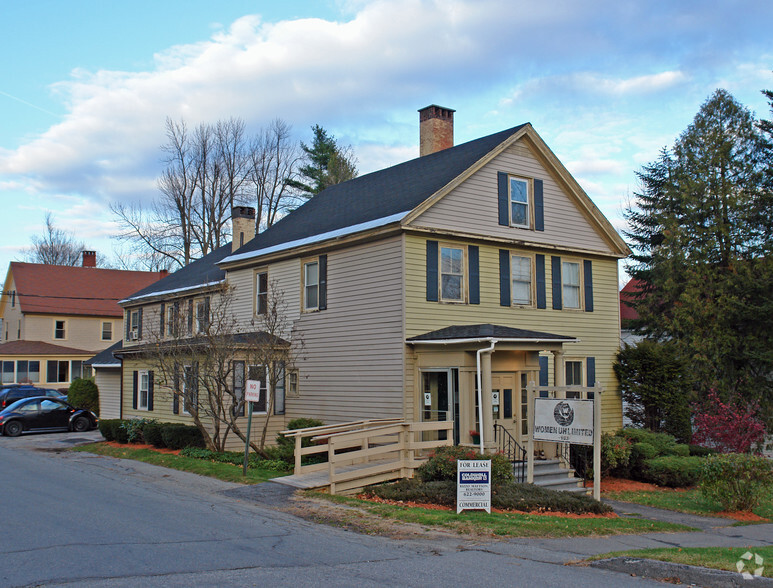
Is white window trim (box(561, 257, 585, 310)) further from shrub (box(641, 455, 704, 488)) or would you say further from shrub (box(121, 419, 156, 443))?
shrub (box(121, 419, 156, 443))

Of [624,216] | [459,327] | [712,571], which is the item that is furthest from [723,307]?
[712,571]

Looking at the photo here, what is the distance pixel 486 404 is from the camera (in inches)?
678

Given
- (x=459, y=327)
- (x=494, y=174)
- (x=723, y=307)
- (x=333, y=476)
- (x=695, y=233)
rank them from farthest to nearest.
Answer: (x=695, y=233) < (x=723, y=307) < (x=494, y=174) < (x=459, y=327) < (x=333, y=476)

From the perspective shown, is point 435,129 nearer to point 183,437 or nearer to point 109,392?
point 183,437

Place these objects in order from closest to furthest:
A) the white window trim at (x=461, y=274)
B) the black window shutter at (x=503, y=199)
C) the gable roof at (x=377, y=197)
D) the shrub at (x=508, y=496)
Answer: the shrub at (x=508, y=496), the white window trim at (x=461, y=274), the gable roof at (x=377, y=197), the black window shutter at (x=503, y=199)

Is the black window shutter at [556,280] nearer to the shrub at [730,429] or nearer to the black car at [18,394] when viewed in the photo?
the shrub at [730,429]

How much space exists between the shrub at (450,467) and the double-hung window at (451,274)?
5.51 metres

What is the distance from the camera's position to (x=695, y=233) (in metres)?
31.5

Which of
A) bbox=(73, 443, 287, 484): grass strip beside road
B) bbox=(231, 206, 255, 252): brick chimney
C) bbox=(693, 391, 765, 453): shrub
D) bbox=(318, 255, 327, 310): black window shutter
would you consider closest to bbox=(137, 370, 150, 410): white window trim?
bbox=(73, 443, 287, 484): grass strip beside road

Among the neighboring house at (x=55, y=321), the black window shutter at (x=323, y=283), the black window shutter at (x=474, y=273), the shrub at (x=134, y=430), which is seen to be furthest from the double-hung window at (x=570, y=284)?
the neighboring house at (x=55, y=321)

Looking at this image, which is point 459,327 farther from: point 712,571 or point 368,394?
point 712,571

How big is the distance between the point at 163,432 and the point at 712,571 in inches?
683

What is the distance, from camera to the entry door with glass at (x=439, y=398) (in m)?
18.8

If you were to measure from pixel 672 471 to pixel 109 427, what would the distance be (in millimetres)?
18111
